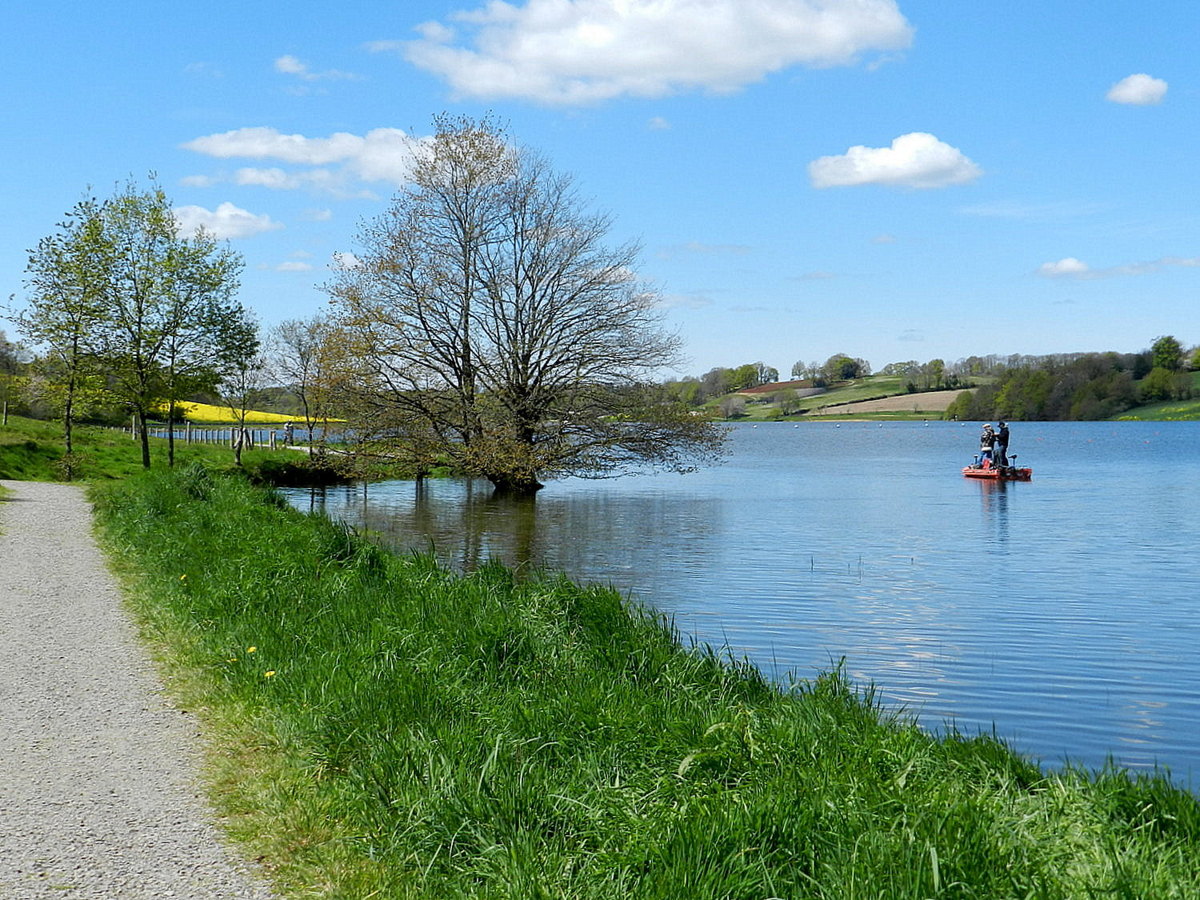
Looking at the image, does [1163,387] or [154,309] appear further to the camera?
[1163,387]

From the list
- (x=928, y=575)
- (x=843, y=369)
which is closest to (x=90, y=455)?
(x=928, y=575)

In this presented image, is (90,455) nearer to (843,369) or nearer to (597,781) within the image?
(597,781)

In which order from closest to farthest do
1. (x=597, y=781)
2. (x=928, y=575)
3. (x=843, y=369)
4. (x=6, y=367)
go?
1. (x=597, y=781)
2. (x=928, y=575)
3. (x=6, y=367)
4. (x=843, y=369)

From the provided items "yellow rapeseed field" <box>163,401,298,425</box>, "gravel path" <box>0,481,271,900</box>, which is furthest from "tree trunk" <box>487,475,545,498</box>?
"yellow rapeseed field" <box>163,401,298,425</box>

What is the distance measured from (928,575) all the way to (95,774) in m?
13.7

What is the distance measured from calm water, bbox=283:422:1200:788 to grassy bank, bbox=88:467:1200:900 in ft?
5.44

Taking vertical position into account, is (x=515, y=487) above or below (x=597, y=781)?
below

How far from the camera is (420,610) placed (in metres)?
8.41

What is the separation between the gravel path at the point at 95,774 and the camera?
4328mm

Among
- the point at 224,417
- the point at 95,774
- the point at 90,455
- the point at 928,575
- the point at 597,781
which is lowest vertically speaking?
the point at 928,575

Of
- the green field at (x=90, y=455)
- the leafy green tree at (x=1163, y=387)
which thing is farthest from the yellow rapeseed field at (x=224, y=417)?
the leafy green tree at (x=1163, y=387)

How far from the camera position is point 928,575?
1695 centimetres

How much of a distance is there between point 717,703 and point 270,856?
9.03 ft

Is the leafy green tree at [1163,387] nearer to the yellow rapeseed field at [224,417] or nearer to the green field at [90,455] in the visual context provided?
the yellow rapeseed field at [224,417]
